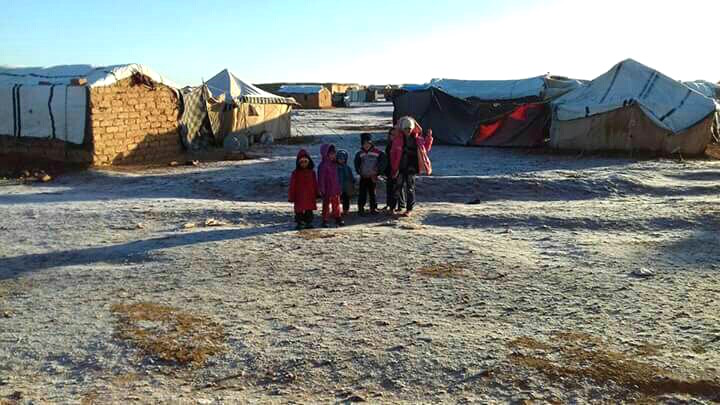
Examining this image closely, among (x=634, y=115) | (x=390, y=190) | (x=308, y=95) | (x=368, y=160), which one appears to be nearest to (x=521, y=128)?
(x=634, y=115)

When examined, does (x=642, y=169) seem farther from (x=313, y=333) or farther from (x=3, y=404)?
(x=3, y=404)

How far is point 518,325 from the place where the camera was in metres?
4.66

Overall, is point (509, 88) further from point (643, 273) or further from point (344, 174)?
point (643, 273)

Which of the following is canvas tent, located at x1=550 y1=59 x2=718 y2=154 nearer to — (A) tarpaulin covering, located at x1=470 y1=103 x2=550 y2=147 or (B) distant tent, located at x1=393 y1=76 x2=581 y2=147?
(A) tarpaulin covering, located at x1=470 y1=103 x2=550 y2=147

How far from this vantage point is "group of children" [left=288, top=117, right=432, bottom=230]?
8016 millimetres

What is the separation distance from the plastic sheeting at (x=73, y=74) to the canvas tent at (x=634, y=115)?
39.8 feet

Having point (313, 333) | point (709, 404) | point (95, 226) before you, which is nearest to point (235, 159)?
point (95, 226)

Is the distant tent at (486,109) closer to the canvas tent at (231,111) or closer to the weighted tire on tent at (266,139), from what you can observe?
the canvas tent at (231,111)

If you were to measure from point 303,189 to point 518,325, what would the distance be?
4006 millimetres

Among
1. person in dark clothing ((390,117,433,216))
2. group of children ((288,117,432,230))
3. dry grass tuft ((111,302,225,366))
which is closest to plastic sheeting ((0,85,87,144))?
group of children ((288,117,432,230))

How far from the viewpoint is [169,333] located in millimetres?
4512

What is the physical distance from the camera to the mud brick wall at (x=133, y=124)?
14.6 m

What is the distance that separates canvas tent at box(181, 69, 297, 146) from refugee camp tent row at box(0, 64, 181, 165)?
1.81 metres

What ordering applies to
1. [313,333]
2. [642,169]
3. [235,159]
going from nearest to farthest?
[313,333]
[642,169]
[235,159]
